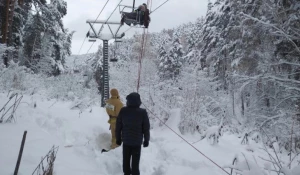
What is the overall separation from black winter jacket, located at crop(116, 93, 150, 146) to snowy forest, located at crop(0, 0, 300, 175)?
1.27m

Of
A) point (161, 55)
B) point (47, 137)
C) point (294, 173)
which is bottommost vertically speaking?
point (47, 137)

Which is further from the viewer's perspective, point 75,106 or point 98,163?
point 75,106

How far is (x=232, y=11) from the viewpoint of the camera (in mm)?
20906

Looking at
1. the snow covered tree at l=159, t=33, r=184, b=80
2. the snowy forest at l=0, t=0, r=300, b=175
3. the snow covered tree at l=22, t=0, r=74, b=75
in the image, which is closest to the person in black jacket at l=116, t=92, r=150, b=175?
the snowy forest at l=0, t=0, r=300, b=175

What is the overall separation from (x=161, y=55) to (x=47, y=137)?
38.9 meters

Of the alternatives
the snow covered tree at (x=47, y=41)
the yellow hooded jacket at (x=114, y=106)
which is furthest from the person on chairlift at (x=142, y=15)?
the snow covered tree at (x=47, y=41)

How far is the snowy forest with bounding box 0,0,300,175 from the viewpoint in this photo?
765 cm

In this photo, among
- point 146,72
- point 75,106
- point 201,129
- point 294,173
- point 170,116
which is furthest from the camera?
point 146,72

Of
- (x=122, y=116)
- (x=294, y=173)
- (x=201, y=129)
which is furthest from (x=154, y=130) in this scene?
(x=294, y=173)

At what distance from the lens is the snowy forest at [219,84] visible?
25.1 feet

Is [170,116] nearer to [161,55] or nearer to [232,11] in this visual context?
[232,11]

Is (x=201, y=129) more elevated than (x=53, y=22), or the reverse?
(x=53, y=22)

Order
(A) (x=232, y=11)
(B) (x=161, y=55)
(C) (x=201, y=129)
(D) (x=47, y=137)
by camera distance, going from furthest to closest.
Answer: (B) (x=161, y=55)
(A) (x=232, y=11)
(C) (x=201, y=129)
(D) (x=47, y=137)

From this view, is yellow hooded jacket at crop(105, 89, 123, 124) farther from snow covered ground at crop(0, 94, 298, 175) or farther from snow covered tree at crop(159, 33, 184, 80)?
snow covered tree at crop(159, 33, 184, 80)
